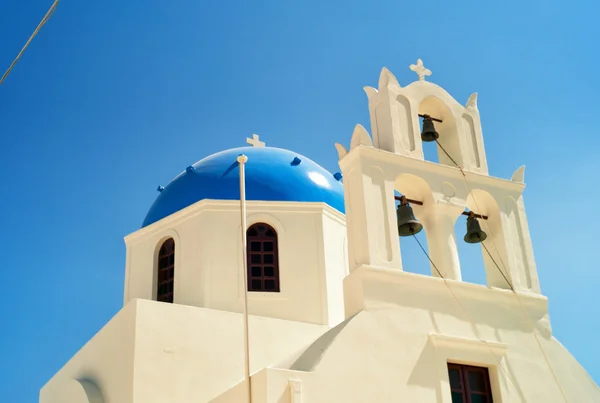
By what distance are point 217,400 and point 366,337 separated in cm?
170

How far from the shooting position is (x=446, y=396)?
8.62 meters

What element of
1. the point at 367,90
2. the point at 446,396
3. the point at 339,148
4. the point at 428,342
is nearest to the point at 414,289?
the point at 428,342

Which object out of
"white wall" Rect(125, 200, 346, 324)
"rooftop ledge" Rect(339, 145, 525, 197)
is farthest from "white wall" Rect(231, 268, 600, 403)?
"white wall" Rect(125, 200, 346, 324)

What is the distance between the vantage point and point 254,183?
43.9 feet

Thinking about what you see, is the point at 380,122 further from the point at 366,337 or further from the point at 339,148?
the point at 366,337

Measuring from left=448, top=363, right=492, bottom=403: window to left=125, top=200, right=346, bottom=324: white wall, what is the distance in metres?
3.65

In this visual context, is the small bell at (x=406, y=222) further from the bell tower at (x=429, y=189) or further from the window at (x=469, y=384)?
the window at (x=469, y=384)

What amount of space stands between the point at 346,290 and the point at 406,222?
122 centimetres

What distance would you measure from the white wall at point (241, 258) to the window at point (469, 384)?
12.0ft

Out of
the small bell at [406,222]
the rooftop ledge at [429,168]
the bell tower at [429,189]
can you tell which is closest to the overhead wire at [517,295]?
the bell tower at [429,189]

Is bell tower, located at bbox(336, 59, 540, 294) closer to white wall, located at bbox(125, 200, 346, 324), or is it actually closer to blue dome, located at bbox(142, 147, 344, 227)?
white wall, located at bbox(125, 200, 346, 324)

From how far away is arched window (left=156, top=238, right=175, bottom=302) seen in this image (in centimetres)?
1313

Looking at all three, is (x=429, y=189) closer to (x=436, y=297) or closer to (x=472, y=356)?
(x=436, y=297)

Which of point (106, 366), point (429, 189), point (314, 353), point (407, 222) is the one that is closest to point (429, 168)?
point (429, 189)
